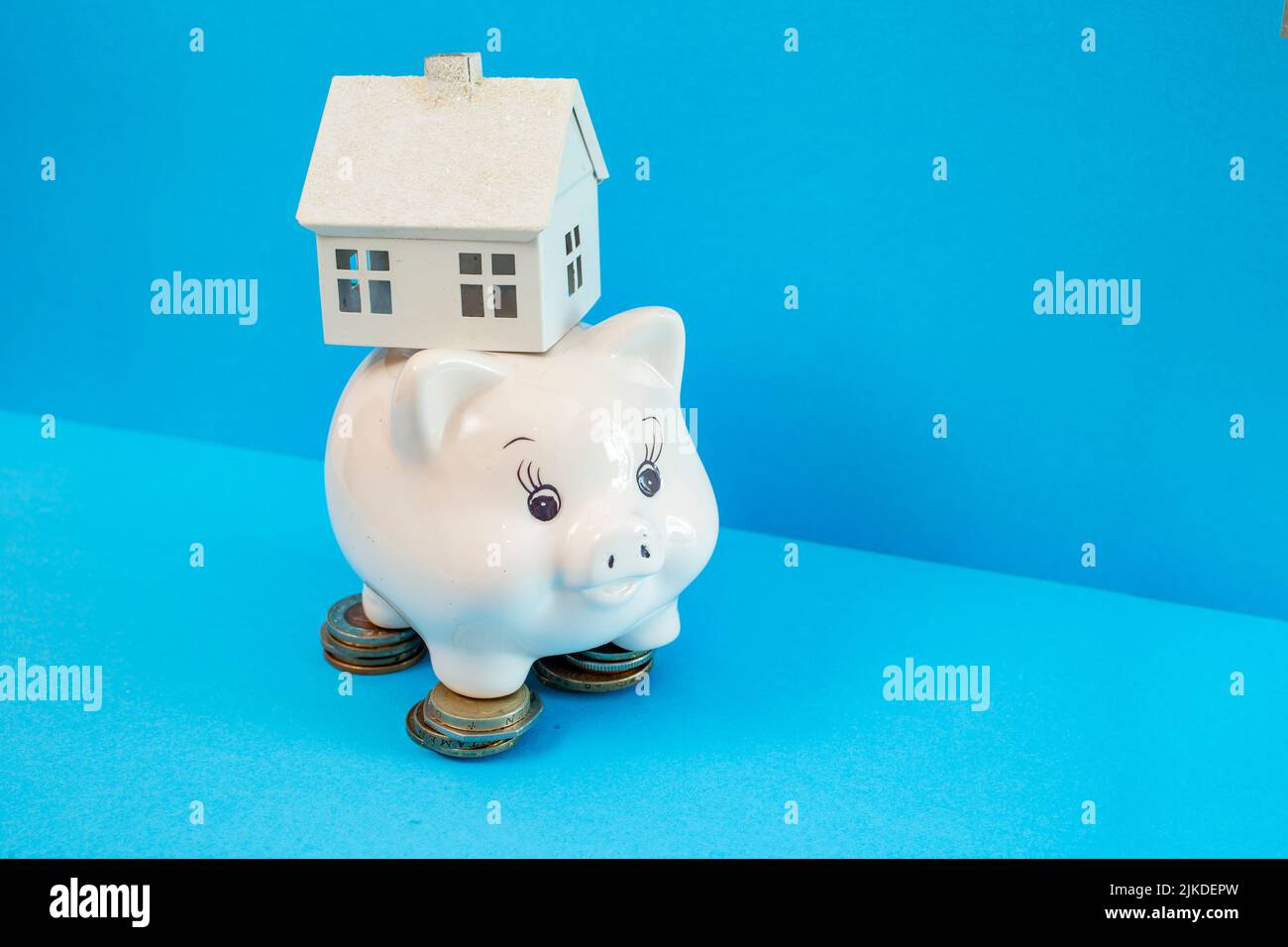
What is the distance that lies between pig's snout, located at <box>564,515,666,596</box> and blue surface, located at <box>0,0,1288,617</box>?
1.07m

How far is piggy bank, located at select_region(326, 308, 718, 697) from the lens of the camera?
248cm

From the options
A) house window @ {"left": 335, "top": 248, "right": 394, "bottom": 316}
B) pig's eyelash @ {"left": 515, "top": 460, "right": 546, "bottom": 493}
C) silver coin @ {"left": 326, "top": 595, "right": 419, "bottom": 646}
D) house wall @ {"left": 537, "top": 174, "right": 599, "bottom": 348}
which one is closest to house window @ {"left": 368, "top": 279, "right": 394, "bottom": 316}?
house window @ {"left": 335, "top": 248, "right": 394, "bottom": 316}

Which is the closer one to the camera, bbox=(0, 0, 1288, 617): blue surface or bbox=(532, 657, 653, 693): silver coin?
bbox=(532, 657, 653, 693): silver coin

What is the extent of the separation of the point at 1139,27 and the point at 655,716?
168 cm

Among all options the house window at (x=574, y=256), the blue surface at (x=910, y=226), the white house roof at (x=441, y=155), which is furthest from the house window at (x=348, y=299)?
the blue surface at (x=910, y=226)

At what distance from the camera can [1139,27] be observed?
9.62 feet

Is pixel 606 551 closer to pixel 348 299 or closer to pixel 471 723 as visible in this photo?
pixel 471 723

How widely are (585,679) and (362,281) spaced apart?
2.90 feet

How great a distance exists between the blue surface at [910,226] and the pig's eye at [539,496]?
1076mm

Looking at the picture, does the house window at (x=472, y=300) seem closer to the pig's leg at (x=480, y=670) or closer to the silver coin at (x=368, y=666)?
the pig's leg at (x=480, y=670)

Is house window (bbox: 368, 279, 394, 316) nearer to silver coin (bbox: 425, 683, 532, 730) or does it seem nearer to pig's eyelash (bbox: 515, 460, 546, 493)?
pig's eyelash (bbox: 515, 460, 546, 493)

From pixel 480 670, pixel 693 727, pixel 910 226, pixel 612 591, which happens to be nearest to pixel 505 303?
pixel 612 591

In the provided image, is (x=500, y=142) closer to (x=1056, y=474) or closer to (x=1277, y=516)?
(x=1056, y=474)

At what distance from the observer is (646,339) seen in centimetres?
271
